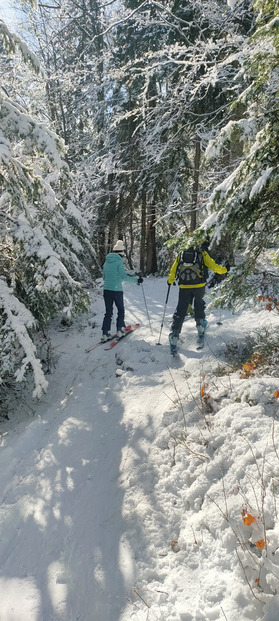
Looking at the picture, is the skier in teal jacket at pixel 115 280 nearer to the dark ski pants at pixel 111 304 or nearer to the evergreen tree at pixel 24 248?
the dark ski pants at pixel 111 304

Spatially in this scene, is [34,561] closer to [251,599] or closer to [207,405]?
[251,599]

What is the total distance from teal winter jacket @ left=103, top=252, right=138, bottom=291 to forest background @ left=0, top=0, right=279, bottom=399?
0.76 m

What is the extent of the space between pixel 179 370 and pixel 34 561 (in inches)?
135

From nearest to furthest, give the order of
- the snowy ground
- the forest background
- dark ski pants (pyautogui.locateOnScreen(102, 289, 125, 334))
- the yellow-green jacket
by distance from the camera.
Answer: the snowy ground
the forest background
the yellow-green jacket
dark ski pants (pyautogui.locateOnScreen(102, 289, 125, 334))

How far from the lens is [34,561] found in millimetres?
3113

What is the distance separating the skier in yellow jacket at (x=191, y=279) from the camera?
606 cm

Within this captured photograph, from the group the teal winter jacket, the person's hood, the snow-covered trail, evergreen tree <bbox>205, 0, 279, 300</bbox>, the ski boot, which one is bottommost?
the snow-covered trail

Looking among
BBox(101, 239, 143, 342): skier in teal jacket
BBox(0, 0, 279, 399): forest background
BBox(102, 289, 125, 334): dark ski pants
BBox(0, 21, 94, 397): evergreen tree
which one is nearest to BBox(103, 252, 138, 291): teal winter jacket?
BBox(101, 239, 143, 342): skier in teal jacket

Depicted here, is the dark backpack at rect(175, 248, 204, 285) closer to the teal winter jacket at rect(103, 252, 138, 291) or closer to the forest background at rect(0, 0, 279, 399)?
the forest background at rect(0, 0, 279, 399)

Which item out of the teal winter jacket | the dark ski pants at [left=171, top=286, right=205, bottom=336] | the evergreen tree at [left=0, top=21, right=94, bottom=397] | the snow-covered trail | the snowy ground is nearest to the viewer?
the snowy ground

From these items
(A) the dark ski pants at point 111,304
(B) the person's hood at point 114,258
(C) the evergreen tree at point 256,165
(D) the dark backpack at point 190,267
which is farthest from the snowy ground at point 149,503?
(B) the person's hood at point 114,258

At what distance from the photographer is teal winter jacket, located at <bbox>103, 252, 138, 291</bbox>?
776 centimetres

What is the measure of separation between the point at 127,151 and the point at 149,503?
15611 mm

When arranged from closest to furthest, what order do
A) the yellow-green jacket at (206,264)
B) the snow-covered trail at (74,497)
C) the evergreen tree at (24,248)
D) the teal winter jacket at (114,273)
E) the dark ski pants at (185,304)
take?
the snow-covered trail at (74,497) → the evergreen tree at (24,248) → the yellow-green jacket at (206,264) → the dark ski pants at (185,304) → the teal winter jacket at (114,273)
